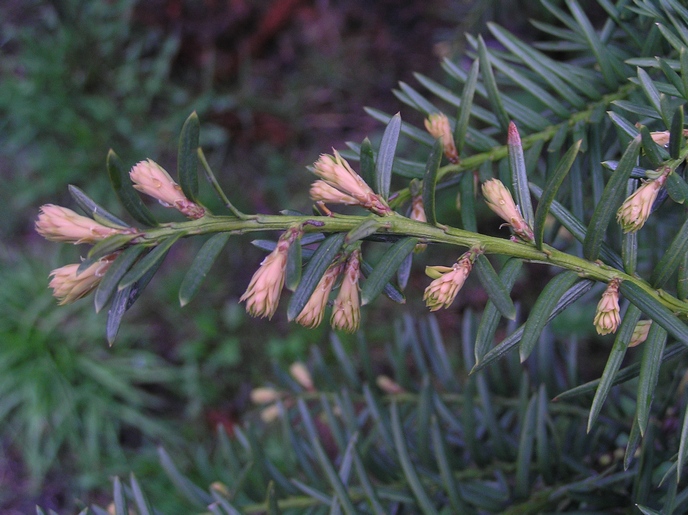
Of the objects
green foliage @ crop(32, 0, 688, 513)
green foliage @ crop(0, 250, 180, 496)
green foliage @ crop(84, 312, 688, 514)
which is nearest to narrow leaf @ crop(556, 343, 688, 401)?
green foliage @ crop(32, 0, 688, 513)

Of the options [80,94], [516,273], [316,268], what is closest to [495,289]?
[516,273]

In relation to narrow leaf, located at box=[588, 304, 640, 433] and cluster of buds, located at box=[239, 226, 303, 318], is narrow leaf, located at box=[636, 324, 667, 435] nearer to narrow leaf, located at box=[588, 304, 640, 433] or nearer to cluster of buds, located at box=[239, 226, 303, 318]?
narrow leaf, located at box=[588, 304, 640, 433]

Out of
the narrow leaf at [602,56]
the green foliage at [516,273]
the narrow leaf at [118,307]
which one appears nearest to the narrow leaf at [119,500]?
the green foliage at [516,273]

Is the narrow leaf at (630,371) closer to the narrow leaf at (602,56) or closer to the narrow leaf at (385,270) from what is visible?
the narrow leaf at (385,270)

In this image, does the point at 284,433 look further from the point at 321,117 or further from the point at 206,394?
the point at 321,117

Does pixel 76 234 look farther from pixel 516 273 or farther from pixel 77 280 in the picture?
pixel 516 273
